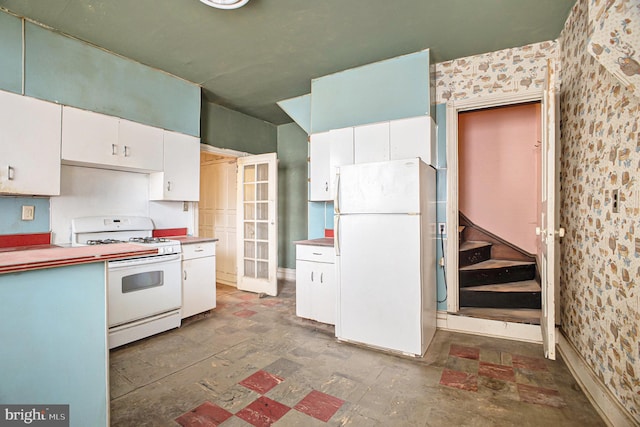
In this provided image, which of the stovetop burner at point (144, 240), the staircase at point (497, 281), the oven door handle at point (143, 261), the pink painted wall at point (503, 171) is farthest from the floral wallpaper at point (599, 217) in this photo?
the stovetop burner at point (144, 240)

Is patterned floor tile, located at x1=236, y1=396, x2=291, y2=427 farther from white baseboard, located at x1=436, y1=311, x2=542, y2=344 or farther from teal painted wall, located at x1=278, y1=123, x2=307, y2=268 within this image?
teal painted wall, located at x1=278, y1=123, x2=307, y2=268

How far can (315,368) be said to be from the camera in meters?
2.38

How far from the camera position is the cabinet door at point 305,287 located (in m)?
3.35

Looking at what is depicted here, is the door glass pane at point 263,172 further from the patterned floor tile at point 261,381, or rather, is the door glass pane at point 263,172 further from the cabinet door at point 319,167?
the patterned floor tile at point 261,381

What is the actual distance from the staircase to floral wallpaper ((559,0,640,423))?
0.61m

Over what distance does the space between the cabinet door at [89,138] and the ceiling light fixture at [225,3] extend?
5.06ft

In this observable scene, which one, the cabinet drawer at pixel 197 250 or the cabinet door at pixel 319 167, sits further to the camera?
the cabinet door at pixel 319 167

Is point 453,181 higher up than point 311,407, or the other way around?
point 453,181

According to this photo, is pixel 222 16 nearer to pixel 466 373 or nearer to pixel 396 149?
pixel 396 149

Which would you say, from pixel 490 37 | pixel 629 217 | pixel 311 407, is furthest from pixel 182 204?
pixel 629 217

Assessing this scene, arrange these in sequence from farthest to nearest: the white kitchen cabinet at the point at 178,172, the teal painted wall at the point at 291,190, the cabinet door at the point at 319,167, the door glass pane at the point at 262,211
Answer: the teal painted wall at the point at 291,190 → the door glass pane at the point at 262,211 → the cabinet door at the point at 319,167 → the white kitchen cabinet at the point at 178,172

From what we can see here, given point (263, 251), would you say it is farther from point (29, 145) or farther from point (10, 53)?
point (10, 53)

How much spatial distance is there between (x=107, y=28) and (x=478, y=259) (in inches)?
179

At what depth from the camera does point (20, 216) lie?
8.46ft
